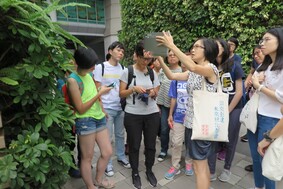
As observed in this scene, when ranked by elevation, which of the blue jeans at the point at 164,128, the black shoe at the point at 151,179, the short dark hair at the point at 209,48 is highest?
the short dark hair at the point at 209,48

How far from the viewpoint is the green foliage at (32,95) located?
4.21 feet

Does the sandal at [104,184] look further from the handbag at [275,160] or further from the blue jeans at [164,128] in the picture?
the handbag at [275,160]

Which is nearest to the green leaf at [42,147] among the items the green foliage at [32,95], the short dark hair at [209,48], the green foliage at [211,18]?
the green foliage at [32,95]

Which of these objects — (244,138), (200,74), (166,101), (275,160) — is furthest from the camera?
(244,138)

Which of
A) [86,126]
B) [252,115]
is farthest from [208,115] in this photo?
[86,126]

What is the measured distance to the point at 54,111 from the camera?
4.79 ft

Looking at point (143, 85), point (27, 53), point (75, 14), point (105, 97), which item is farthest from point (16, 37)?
point (75, 14)

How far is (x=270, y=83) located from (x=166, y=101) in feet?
5.55

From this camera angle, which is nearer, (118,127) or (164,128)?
(118,127)

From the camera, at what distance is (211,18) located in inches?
185

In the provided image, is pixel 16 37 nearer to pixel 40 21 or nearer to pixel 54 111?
pixel 40 21

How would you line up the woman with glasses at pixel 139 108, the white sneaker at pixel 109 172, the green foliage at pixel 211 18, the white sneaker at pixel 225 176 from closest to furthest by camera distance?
the woman with glasses at pixel 139 108 < the white sneaker at pixel 225 176 < the white sneaker at pixel 109 172 < the green foliage at pixel 211 18

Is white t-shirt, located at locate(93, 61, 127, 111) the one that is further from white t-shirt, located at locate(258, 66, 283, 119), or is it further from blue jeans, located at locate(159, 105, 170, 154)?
white t-shirt, located at locate(258, 66, 283, 119)

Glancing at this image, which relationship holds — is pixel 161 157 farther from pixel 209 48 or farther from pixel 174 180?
pixel 209 48
